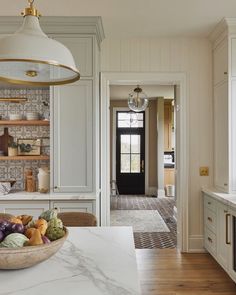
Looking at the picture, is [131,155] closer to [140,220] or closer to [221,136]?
[140,220]

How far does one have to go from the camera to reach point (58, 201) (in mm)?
3570

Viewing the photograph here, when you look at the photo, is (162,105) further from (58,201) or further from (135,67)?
(58,201)

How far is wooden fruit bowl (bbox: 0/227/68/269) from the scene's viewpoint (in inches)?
54.3

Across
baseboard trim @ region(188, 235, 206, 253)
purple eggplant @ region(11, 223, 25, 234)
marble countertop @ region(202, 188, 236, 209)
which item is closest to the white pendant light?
purple eggplant @ region(11, 223, 25, 234)

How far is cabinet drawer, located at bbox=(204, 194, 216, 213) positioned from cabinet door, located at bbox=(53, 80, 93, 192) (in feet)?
4.65

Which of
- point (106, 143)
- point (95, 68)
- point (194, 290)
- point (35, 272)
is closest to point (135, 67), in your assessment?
point (95, 68)

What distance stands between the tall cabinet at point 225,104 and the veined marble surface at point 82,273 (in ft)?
6.95

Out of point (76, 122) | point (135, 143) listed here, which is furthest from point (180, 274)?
point (135, 143)

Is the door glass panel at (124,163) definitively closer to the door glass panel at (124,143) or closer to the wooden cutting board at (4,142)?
the door glass panel at (124,143)

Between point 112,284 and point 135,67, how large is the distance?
333 centimetres

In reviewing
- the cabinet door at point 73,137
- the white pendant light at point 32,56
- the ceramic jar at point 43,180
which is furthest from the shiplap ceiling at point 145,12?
the ceramic jar at point 43,180

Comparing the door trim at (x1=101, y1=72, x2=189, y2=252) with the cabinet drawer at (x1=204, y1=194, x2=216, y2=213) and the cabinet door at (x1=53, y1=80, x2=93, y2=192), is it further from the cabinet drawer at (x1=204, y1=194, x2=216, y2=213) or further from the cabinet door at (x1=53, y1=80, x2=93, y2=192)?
the cabinet door at (x1=53, y1=80, x2=93, y2=192)

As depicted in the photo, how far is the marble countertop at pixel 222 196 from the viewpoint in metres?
3.20

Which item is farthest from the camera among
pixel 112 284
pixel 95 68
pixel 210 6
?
pixel 95 68
